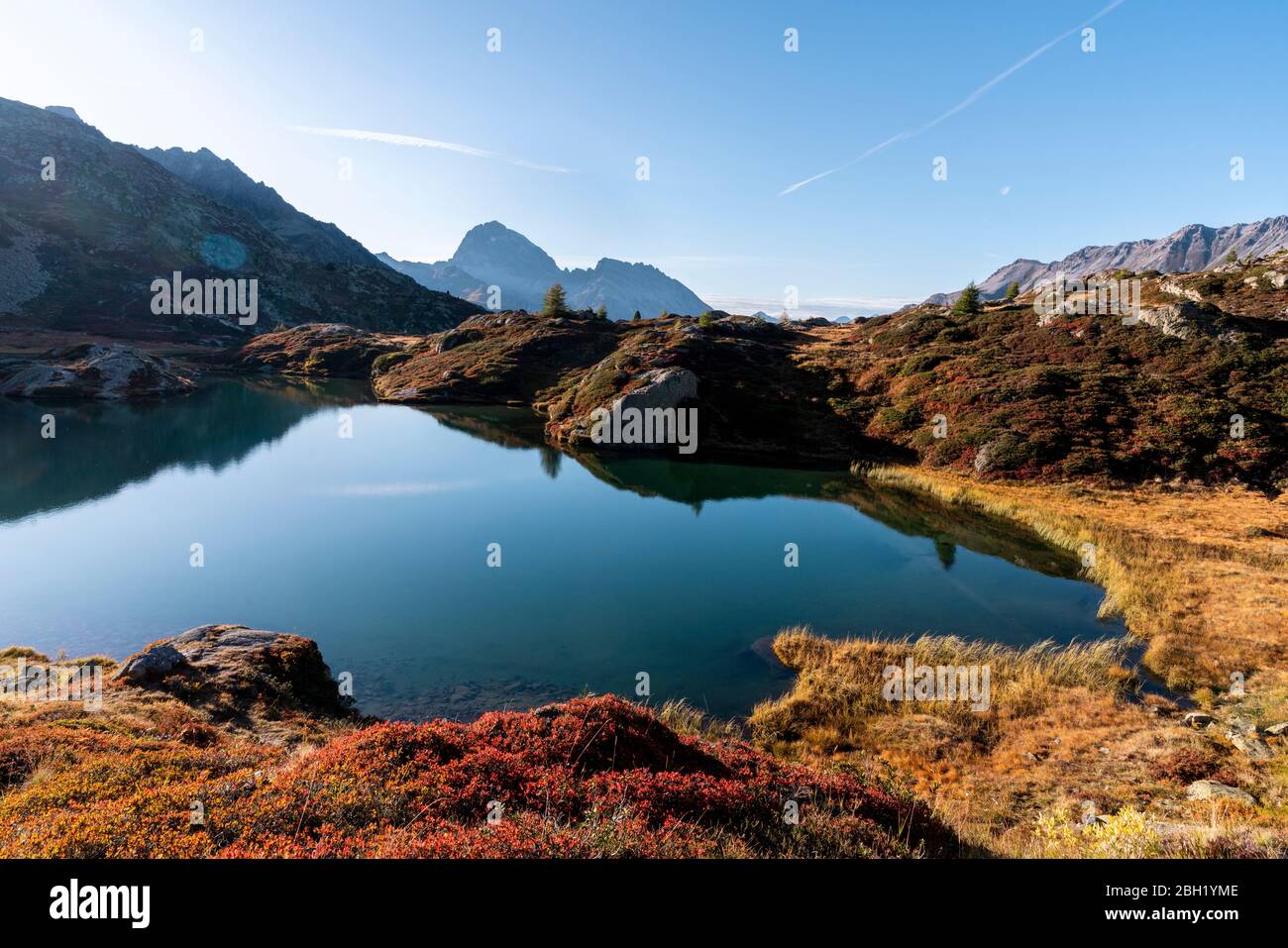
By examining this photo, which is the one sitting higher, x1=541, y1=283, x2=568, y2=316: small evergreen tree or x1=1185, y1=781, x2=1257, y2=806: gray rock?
x1=541, y1=283, x2=568, y2=316: small evergreen tree

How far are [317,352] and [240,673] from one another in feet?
499

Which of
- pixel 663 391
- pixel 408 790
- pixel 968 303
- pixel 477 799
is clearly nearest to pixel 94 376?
pixel 663 391

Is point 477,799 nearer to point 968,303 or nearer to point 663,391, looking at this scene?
point 663,391

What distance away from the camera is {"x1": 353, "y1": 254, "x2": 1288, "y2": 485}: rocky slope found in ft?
172

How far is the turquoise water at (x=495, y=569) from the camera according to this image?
23156 mm

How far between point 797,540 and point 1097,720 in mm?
21157

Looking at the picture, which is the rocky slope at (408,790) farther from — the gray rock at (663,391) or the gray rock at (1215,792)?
the gray rock at (663,391)

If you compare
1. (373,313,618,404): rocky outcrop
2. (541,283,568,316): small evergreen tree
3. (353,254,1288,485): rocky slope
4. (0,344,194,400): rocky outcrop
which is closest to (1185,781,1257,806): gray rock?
(353,254,1288,485): rocky slope

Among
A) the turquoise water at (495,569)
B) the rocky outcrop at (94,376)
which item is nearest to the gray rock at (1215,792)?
the turquoise water at (495,569)

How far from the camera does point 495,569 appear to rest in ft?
106

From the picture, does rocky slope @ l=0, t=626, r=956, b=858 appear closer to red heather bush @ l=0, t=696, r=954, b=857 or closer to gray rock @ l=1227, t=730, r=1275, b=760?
red heather bush @ l=0, t=696, r=954, b=857

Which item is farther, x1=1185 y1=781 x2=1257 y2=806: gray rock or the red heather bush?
x1=1185 y1=781 x2=1257 y2=806: gray rock

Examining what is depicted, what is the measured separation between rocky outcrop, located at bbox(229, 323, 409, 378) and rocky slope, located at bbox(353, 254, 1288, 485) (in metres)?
38.5

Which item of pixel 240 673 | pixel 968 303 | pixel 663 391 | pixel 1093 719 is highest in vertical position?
pixel 968 303
